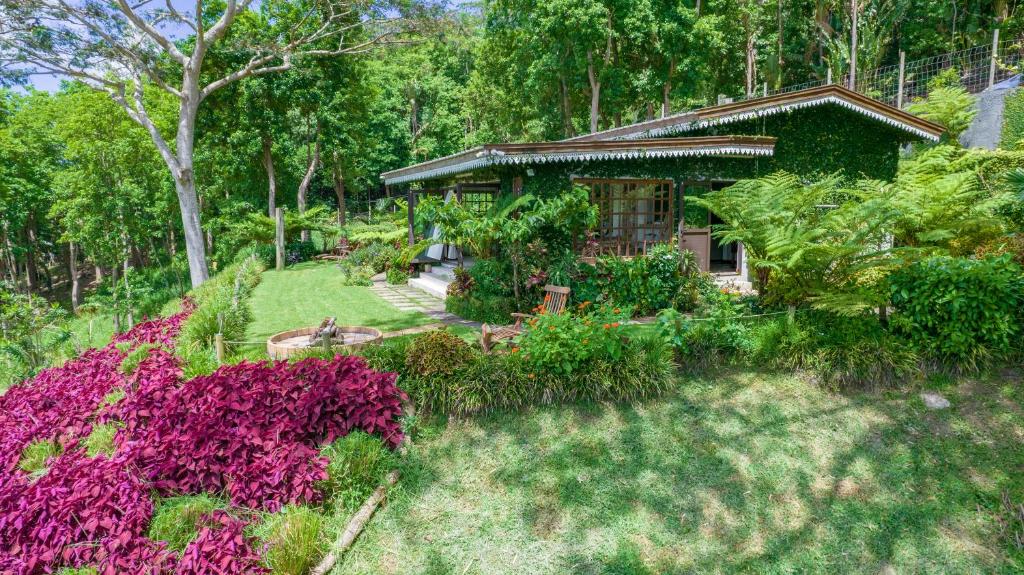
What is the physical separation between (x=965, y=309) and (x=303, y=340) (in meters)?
8.61

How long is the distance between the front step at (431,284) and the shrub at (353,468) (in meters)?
7.25

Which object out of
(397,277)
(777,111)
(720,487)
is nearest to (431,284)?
(397,277)

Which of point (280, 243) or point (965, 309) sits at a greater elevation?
point (280, 243)

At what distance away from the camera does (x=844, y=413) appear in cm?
639

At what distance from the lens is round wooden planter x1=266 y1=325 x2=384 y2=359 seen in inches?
272

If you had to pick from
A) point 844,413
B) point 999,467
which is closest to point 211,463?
point 844,413

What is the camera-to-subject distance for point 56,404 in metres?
6.52

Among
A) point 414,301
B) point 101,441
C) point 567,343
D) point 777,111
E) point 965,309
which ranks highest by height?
point 777,111

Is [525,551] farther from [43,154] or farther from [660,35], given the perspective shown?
[43,154]

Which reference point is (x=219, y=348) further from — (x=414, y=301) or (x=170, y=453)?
(x=414, y=301)

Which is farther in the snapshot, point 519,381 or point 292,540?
point 519,381

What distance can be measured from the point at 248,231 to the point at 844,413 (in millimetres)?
22531

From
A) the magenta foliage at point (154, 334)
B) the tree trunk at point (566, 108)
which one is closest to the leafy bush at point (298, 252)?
the magenta foliage at point (154, 334)

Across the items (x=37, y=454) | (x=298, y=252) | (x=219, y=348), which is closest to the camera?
(x=37, y=454)
